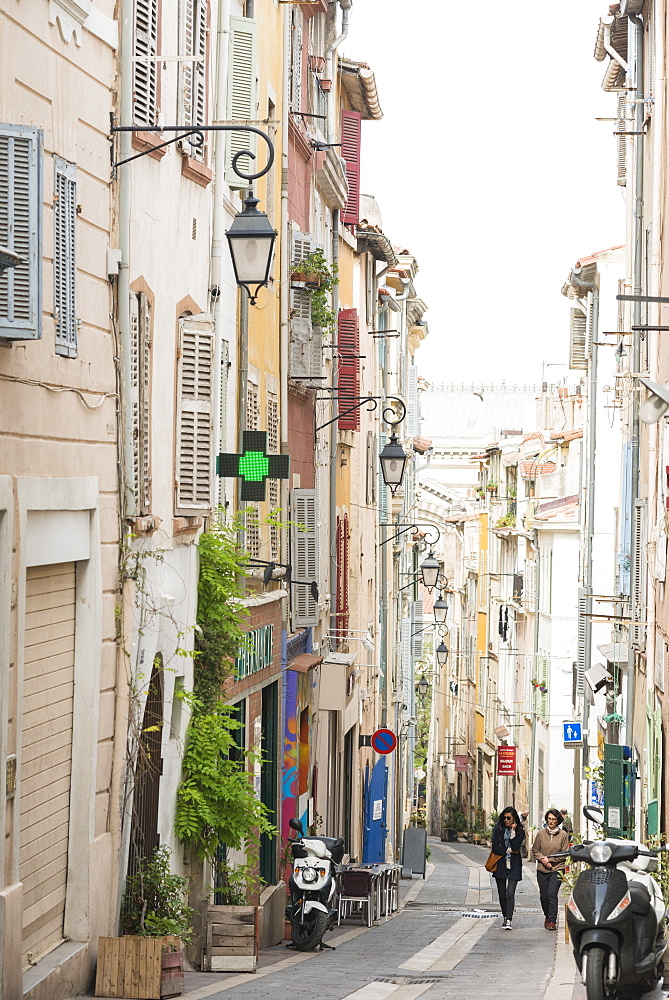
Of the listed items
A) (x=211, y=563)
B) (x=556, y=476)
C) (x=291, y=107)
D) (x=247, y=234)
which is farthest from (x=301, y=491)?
(x=556, y=476)

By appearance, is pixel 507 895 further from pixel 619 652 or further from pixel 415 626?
pixel 415 626

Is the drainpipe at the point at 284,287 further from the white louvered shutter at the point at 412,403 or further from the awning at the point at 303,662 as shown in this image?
the white louvered shutter at the point at 412,403

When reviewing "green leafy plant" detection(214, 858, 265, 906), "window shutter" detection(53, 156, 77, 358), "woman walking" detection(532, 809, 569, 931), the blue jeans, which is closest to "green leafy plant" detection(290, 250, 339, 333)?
"woman walking" detection(532, 809, 569, 931)

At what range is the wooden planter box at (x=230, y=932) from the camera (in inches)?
514

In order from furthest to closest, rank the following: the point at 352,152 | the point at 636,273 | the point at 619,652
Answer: the point at 352,152, the point at 619,652, the point at 636,273

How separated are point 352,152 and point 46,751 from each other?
2335 cm

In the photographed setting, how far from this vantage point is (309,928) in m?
15.3

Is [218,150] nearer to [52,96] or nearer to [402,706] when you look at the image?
[52,96]

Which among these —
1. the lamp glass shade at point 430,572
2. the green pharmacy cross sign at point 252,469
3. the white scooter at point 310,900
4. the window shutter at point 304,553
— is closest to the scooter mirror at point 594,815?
the white scooter at point 310,900

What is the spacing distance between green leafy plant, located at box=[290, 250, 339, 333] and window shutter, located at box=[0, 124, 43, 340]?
12610mm

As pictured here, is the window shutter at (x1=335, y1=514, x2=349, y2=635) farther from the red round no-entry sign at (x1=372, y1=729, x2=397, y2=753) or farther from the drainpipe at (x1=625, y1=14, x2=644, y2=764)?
the drainpipe at (x1=625, y1=14, x2=644, y2=764)

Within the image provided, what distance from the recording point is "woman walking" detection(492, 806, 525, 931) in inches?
739

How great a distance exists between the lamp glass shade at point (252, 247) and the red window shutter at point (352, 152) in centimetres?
1919

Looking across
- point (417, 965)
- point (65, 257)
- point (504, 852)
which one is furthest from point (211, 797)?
point (504, 852)
